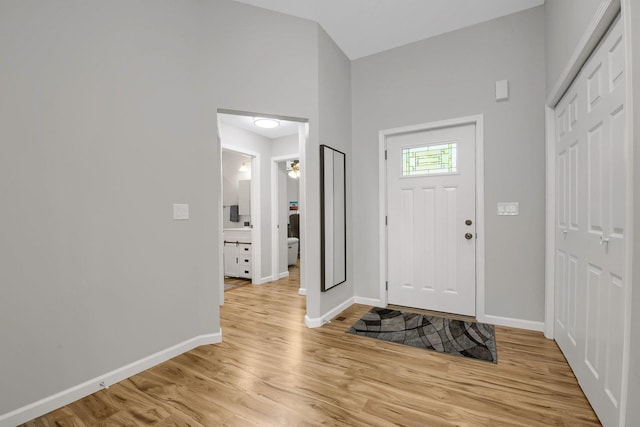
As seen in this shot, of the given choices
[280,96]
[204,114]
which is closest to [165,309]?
[204,114]

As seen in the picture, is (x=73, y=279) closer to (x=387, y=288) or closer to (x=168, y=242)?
(x=168, y=242)

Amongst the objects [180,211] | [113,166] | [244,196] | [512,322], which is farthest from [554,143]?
[244,196]

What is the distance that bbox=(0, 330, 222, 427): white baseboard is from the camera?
1598 mm

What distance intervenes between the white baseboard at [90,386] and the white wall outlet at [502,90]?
357 cm

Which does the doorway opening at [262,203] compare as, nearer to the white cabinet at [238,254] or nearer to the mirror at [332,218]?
the white cabinet at [238,254]

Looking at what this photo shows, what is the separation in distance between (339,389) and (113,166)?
213 centimetres

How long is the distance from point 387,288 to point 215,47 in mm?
3099

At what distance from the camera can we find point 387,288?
11.7 ft

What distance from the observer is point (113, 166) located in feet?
6.61

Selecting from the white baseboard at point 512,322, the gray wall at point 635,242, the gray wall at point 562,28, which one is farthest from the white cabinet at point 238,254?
the gray wall at point 635,242

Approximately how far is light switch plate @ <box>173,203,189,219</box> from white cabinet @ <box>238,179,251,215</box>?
3504mm

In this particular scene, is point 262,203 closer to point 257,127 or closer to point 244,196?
point 244,196

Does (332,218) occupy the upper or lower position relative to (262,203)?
lower

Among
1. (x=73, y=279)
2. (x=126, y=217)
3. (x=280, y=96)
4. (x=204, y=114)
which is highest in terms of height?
(x=280, y=96)
